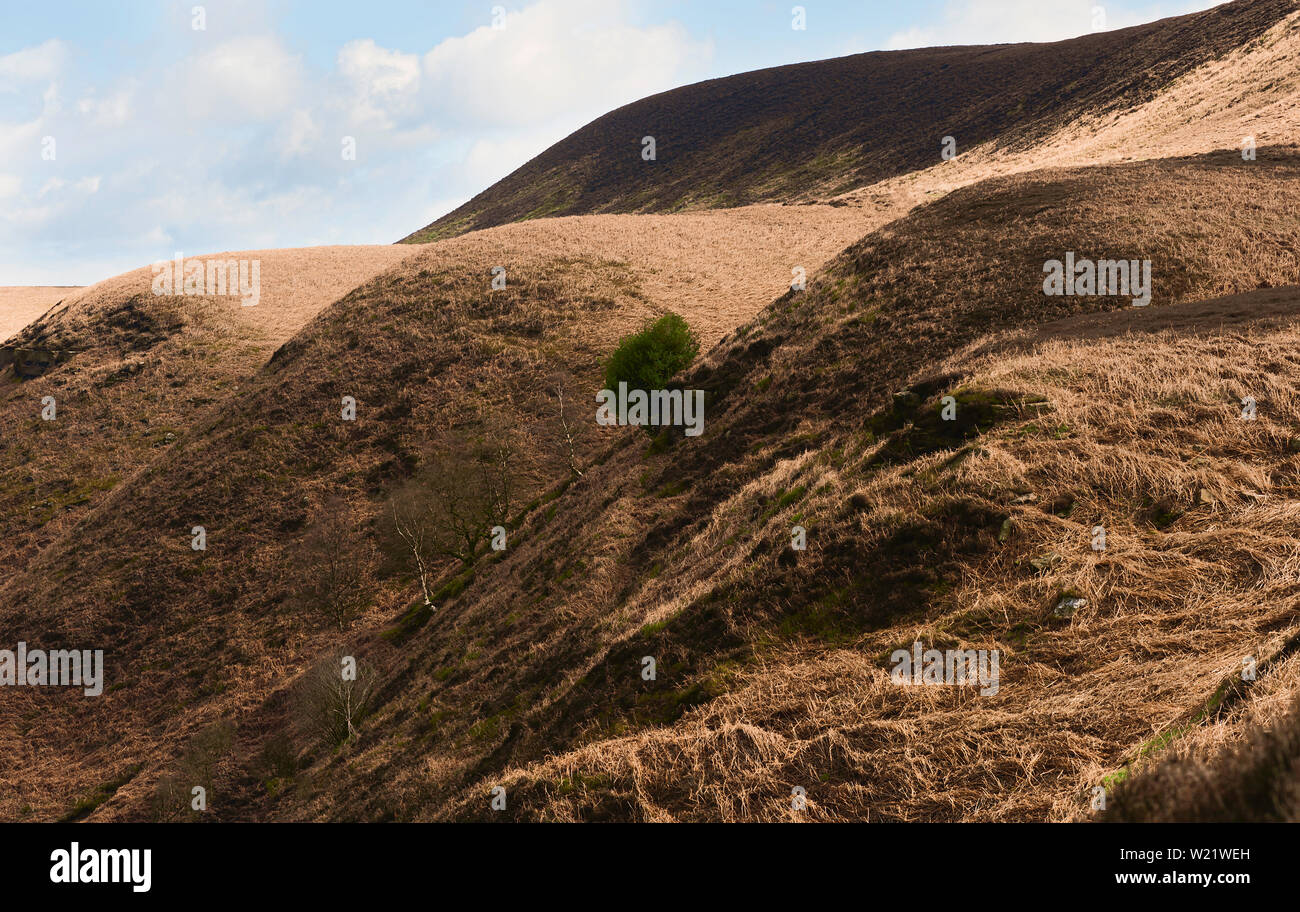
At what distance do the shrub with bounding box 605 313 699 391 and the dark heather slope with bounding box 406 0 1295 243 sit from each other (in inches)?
2415

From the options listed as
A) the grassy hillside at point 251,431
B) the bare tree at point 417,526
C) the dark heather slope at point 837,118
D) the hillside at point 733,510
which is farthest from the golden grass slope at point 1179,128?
the bare tree at point 417,526

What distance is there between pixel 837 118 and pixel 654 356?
325 feet

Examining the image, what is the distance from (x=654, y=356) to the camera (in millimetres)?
37656

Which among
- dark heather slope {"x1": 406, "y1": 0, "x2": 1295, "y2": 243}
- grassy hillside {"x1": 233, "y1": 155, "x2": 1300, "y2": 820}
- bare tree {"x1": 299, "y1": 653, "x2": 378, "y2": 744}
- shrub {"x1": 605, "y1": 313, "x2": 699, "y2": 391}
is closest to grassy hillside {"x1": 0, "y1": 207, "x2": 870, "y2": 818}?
bare tree {"x1": 299, "y1": 653, "x2": 378, "y2": 744}

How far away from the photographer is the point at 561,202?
437ft

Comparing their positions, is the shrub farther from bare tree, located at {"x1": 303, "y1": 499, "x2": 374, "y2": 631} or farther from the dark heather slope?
the dark heather slope

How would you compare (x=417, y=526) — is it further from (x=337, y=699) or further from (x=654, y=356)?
(x=654, y=356)

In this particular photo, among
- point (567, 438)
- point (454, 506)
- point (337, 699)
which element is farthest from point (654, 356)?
point (337, 699)

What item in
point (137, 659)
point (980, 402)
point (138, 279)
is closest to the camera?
point (980, 402)

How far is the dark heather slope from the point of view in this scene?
8081 cm

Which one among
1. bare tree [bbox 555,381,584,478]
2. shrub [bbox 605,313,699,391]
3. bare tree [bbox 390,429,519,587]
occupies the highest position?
shrub [bbox 605,313,699,391]

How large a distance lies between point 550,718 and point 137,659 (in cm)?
3261

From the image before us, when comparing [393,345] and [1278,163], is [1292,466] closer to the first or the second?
[1278,163]

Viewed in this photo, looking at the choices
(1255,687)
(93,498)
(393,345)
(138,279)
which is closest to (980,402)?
(1255,687)
